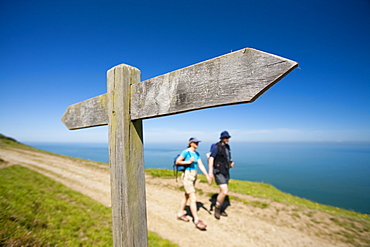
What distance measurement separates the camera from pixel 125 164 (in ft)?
5.76

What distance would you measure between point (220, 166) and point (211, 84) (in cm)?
580

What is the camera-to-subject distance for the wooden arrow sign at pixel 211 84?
97 cm

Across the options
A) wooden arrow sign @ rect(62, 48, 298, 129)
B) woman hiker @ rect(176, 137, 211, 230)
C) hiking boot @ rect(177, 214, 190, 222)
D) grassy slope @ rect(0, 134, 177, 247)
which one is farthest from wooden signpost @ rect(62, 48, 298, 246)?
hiking boot @ rect(177, 214, 190, 222)

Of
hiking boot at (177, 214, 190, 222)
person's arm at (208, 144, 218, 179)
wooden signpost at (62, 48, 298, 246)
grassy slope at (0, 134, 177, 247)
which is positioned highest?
wooden signpost at (62, 48, 298, 246)

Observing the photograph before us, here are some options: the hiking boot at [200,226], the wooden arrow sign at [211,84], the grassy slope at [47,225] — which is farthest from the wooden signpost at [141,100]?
the hiking boot at [200,226]

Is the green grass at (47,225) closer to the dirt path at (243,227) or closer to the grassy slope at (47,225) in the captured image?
the grassy slope at (47,225)

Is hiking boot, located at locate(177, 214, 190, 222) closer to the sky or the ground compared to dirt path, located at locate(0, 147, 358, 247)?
closer to the sky

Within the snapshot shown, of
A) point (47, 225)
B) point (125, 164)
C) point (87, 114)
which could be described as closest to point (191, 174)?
point (47, 225)

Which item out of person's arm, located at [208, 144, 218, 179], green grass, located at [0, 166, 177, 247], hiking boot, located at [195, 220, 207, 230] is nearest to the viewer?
green grass, located at [0, 166, 177, 247]

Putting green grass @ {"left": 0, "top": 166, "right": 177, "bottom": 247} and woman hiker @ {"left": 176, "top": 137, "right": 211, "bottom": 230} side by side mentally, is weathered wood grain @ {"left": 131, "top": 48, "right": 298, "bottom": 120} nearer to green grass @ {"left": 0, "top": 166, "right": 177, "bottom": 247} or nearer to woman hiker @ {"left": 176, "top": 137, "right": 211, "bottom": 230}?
green grass @ {"left": 0, "top": 166, "right": 177, "bottom": 247}

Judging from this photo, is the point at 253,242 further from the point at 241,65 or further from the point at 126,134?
the point at 241,65

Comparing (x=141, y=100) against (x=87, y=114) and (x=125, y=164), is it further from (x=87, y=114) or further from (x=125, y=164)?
(x=87, y=114)

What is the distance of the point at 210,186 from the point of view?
34.9 feet

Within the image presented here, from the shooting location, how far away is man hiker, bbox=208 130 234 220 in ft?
21.2
